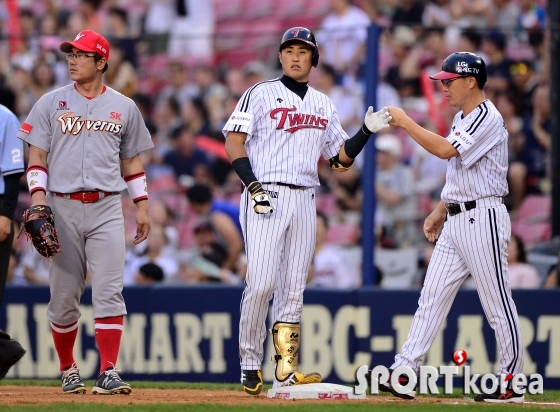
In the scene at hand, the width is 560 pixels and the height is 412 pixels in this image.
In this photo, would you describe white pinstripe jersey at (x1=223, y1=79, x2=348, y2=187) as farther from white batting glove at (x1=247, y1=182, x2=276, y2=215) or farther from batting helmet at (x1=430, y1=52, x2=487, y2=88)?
batting helmet at (x1=430, y1=52, x2=487, y2=88)

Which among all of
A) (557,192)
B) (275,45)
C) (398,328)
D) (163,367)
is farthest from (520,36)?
(163,367)

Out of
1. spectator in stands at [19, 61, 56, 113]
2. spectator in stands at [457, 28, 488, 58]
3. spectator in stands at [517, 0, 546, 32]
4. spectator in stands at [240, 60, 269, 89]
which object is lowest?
spectator in stands at [19, 61, 56, 113]

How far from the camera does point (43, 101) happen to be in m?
6.23

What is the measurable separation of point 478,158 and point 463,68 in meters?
0.56

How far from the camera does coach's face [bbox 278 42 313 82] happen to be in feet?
20.2

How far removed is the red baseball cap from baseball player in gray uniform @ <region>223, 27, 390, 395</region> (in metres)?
0.92

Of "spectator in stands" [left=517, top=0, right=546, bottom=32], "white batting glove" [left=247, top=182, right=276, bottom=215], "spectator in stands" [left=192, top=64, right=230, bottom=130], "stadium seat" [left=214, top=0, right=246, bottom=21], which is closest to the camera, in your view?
"white batting glove" [left=247, top=182, right=276, bottom=215]

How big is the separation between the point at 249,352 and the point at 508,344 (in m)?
1.53

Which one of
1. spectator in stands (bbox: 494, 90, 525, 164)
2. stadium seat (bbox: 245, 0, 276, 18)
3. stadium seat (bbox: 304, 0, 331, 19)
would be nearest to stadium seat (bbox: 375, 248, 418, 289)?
spectator in stands (bbox: 494, 90, 525, 164)

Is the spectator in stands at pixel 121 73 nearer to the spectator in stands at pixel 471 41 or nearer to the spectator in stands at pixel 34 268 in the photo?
the spectator in stands at pixel 34 268

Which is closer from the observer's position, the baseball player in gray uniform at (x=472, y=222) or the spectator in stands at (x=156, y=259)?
the baseball player in gray uniform at (x=472, y=222)

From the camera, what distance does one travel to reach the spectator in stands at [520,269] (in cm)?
900

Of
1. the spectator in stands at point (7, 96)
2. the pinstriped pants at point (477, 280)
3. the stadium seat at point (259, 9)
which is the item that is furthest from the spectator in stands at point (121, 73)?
the pinstriped pants at point (477, 280)

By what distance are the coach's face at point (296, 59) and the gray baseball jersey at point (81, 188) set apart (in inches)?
42.3
